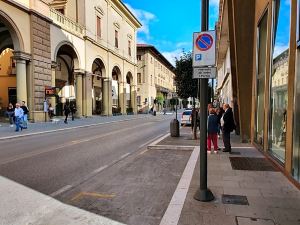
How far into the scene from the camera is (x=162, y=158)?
10.0 metres

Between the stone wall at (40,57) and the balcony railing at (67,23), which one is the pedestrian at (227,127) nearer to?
the stone wall at (40,57)

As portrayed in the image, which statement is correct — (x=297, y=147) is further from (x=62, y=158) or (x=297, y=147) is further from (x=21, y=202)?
(x=62, y=158)

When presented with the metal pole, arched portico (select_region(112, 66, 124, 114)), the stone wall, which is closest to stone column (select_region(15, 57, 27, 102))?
the stone wall

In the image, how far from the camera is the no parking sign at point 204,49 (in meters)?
5.43

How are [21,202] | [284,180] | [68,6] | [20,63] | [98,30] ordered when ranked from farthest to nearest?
[98,30], [68,6], [20,63], [284,180], [21,202]

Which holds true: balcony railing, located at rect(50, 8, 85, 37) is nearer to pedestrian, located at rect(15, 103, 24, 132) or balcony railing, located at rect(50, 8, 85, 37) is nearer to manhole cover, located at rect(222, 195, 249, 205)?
pedestrian, located at rect(15, 103, 24, 132)

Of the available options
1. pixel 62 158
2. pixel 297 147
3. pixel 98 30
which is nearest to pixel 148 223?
pixel 297 147

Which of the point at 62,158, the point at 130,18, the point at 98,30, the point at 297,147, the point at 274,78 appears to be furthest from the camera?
the point at 130,18

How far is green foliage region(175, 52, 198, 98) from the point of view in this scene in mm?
19609

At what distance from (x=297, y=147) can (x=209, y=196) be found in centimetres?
216

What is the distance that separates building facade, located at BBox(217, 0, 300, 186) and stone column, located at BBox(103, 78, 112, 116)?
28340 mm

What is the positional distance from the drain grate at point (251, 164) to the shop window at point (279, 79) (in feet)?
1.11

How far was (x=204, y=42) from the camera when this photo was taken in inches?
A: 216

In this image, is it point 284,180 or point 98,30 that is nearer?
point 284,180
